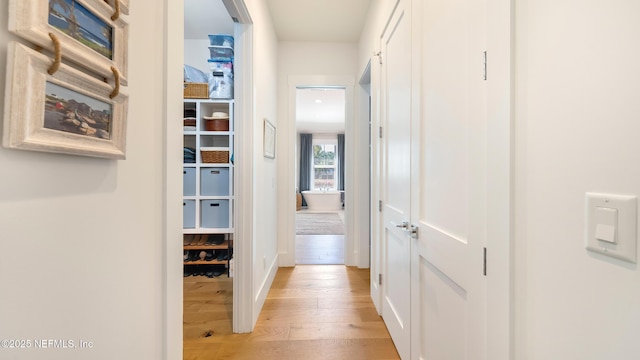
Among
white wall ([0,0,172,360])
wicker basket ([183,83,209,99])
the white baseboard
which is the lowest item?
the white baseboard

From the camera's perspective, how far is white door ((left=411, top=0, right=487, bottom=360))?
84 cm

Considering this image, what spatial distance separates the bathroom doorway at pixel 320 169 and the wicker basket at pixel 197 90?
240cm

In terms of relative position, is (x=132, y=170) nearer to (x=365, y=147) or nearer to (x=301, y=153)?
(x=365, y=147)

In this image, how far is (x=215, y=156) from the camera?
8.79ft

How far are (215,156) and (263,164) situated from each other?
67cm

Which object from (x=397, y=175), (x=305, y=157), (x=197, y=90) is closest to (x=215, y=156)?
(x=197, y=90)

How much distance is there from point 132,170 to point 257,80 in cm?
157

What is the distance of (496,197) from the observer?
2.40 feet

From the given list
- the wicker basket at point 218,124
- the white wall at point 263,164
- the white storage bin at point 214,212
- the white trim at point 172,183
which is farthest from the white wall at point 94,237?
the wicker basket at point 218,124

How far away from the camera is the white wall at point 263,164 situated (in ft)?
6.62

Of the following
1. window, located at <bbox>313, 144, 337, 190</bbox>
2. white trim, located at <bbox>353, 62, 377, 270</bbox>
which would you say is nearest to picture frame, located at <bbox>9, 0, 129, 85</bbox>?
white trim, located at <bbox>353, 62, 377, 270</bbox>

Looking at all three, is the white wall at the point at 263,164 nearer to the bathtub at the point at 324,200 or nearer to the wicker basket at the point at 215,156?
the wicker basket at the point at 215,156

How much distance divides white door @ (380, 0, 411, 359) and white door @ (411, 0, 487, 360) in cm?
16

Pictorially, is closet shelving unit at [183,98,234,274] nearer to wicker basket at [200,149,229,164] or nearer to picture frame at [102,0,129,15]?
wicker basket at [200,149,229,164]
